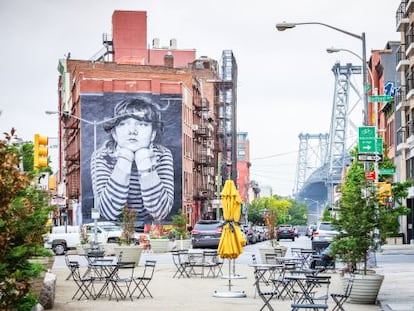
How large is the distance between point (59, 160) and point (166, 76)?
4741 cm

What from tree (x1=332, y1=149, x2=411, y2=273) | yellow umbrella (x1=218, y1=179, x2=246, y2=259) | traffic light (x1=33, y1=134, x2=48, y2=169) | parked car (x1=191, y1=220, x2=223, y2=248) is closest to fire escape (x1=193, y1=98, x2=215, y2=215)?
parked car (x1=191, y1=220, x2=223, y2=248)

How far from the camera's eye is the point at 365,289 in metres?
20.1

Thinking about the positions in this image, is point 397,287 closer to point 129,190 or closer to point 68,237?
point 68,237

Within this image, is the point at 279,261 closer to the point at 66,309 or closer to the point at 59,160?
the point at 66,309

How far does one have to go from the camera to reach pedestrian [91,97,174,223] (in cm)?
8181

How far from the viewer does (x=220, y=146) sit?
13162cm

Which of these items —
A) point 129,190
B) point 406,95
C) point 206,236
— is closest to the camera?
point 206,236

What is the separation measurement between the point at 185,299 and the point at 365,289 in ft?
13.7

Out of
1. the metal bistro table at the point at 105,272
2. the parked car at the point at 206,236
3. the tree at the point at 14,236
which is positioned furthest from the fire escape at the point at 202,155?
the tree at the point at 14,236

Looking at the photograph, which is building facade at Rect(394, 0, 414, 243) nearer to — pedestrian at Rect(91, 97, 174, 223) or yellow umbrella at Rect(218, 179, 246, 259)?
pedestrian at Rect(91, 97, 174, 223)

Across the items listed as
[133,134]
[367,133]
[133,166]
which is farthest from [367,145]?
[133,134]

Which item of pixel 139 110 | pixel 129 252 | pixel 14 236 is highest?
pixel 139 110

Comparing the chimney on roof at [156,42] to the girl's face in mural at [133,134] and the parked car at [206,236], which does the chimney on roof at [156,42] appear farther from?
the parked car at [206,236]

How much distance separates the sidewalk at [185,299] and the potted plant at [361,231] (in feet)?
1.68
